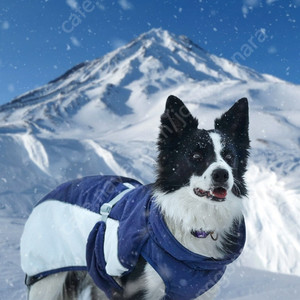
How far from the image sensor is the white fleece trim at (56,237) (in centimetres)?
289

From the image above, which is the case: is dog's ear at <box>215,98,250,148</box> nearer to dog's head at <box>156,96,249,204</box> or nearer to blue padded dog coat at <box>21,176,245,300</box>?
dog's head at <box>156,96,249,204</box>

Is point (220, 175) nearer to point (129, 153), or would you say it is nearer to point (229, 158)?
point (229, 158)

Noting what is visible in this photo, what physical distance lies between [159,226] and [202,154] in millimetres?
650

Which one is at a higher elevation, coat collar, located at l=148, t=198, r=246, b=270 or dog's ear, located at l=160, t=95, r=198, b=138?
dog's ear, located at l=160, t=95, r=198, b=138

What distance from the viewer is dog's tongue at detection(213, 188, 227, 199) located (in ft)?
8.55

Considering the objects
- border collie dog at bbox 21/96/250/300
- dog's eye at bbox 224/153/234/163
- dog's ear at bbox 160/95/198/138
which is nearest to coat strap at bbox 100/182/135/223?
border collie dog at bbox 21/96/250/300

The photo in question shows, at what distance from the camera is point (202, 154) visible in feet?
9.12

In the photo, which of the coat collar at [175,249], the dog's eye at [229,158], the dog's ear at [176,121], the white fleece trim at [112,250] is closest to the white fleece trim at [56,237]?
the white fleece trim at [112,250]

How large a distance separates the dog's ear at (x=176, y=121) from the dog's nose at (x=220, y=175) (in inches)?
22.4

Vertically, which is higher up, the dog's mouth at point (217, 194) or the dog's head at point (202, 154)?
the dog's head at point (202, 154)

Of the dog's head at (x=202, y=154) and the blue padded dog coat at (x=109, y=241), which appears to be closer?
the blue padded dog coat at (x=109, y=241)

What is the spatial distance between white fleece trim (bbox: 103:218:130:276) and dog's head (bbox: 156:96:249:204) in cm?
47

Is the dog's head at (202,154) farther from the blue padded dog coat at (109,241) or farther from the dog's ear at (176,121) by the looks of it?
the blue padded dog coat at (109,241)

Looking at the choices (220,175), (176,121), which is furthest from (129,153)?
(220,175)
